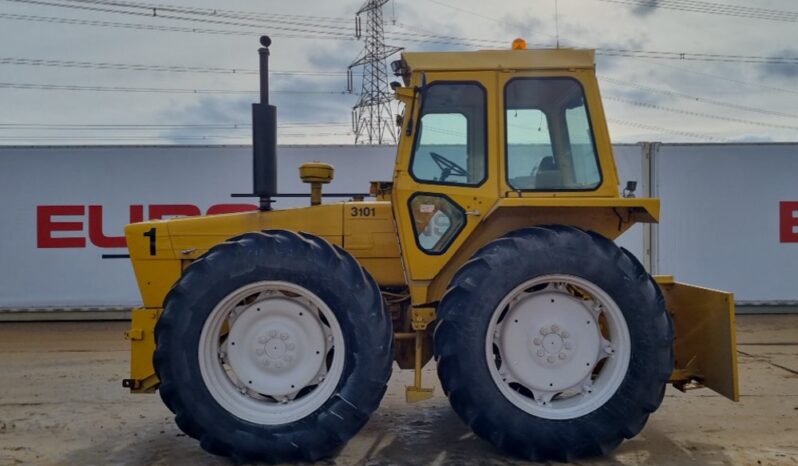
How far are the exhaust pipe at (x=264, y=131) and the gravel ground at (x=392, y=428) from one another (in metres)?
1.84

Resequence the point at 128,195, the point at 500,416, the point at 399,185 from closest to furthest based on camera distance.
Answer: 1. the point at 500,416
2. the point at 399,185
3. the point at 128,195

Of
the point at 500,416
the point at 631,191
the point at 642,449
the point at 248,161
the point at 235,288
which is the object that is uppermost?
the point at 248,161

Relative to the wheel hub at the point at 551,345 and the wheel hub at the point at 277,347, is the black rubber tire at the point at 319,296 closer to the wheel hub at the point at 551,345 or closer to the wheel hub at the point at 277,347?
the wheel hub at the point at 277,347

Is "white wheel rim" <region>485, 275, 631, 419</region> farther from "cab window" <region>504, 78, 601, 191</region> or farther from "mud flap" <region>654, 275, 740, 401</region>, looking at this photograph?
"mud flap" <region>654, 275, 740, 401</region>

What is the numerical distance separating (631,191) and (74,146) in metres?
8.60

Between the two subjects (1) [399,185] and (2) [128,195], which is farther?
(2) [128,195]

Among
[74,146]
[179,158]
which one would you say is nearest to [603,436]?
[179,158]

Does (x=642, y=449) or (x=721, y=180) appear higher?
(x=721, y=180)

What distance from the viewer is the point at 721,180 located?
9.98 metres

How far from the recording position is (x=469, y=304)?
374cm

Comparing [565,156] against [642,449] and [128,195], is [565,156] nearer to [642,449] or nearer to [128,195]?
[642,449]

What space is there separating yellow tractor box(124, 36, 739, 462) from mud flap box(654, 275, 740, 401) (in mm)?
17

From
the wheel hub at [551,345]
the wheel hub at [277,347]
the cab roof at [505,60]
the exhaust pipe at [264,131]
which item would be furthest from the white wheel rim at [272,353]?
the cab roof at [505,60]

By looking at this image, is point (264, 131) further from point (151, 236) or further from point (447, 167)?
point (447, 167)
